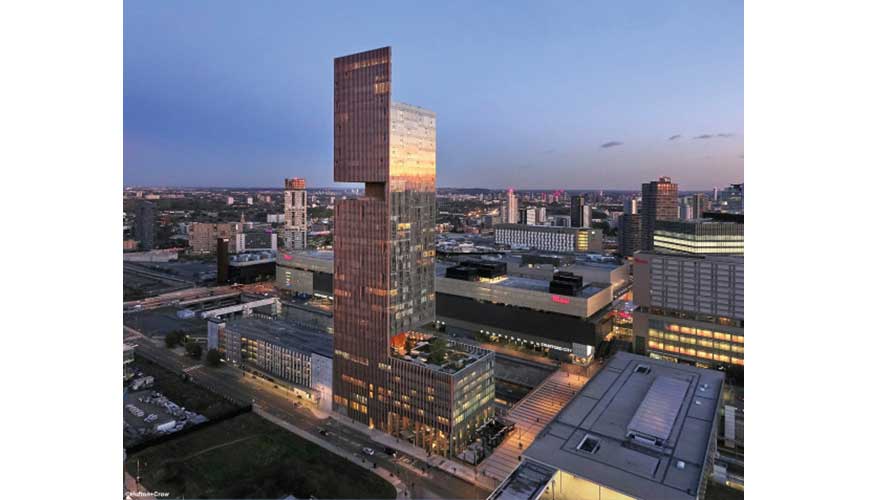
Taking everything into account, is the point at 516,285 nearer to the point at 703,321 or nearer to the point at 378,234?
the point at 703,321

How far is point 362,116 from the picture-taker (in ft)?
98.8

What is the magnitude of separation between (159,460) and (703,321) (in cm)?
4114

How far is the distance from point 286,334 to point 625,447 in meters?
28.3

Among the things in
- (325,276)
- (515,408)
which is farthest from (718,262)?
(325,276)

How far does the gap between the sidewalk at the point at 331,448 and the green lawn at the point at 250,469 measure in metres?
0.40

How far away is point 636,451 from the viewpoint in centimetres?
2208

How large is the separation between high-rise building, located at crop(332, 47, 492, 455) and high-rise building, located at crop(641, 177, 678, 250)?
67752mm

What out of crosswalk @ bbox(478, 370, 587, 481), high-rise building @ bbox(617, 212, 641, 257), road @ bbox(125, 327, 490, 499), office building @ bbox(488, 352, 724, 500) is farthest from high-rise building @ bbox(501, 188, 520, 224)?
office building @ bbox(488, 352, 724, 500)

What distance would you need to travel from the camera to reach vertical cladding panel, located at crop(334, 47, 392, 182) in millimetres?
A: 29109

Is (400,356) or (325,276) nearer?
(400,356)

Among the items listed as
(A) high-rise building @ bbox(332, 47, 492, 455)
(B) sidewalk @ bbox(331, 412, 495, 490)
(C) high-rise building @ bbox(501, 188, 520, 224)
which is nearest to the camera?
(B) sidewalk @ bbox(331, 412, 495, 490)

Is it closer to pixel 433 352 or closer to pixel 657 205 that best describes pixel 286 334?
pixel 433 352

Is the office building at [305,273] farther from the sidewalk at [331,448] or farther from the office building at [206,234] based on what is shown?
the sidewalk at [331,448]

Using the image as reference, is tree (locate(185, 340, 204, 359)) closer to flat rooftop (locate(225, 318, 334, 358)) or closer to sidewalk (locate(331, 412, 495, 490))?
flat rooftop (locate(225, 318, 334, 358))
